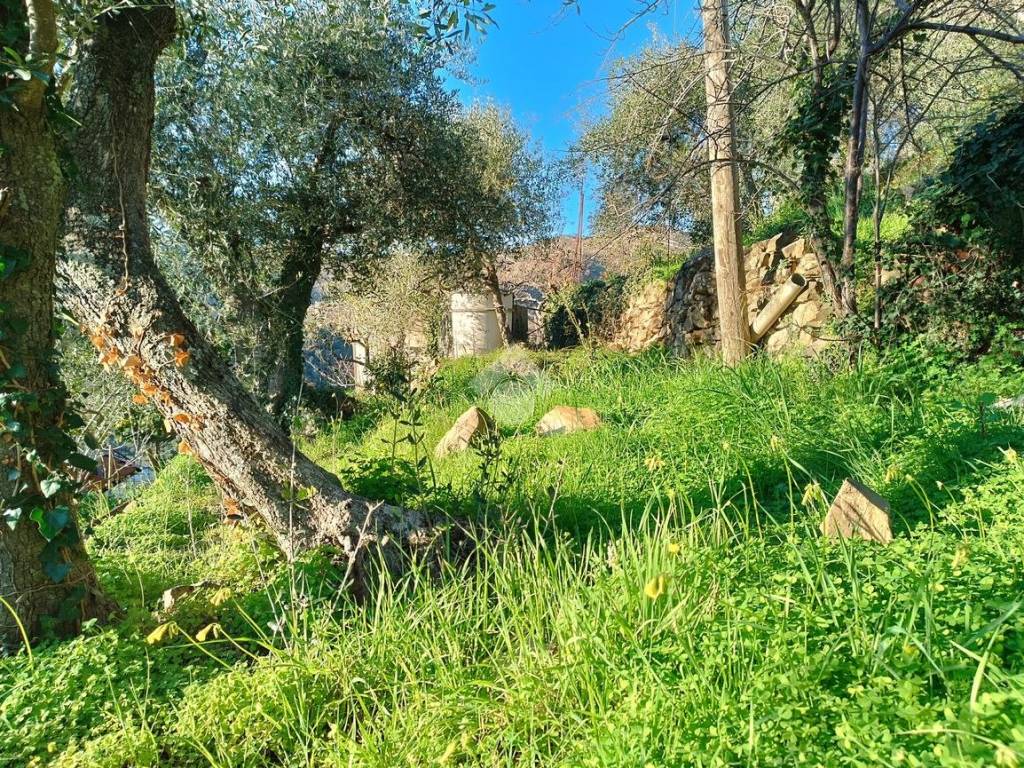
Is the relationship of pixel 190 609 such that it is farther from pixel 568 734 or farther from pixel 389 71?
pixel 389 71

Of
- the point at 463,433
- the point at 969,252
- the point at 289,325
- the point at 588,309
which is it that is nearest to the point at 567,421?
the point at 463,433

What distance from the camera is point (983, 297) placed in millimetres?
5016

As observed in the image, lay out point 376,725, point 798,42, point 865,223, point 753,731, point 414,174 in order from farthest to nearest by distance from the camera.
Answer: point 865,223 → point 414,174 → point 798,42 → point 376,725 → point 753,731

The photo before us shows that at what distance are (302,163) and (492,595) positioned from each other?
20.1 feet

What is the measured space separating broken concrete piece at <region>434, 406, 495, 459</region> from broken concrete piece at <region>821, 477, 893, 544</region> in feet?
10.7

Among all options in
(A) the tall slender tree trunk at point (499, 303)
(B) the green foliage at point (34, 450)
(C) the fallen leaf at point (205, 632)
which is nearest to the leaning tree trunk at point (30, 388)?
(B) the green foliage at point (34, 450)

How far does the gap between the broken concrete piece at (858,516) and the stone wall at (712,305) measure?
13.5 feet

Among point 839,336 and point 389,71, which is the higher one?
point 389,71

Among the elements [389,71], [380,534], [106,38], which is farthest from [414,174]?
[380,534]

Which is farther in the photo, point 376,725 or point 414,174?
point 414,174

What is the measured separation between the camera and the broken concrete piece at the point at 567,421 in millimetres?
5246

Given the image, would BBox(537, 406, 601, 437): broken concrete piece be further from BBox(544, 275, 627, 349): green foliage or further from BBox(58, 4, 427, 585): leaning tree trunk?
BBox(544, 275, 627, 349): green foliage

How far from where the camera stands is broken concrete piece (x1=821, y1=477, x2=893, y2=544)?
7.15 feet

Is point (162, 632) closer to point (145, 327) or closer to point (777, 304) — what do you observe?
point (145, 327)
